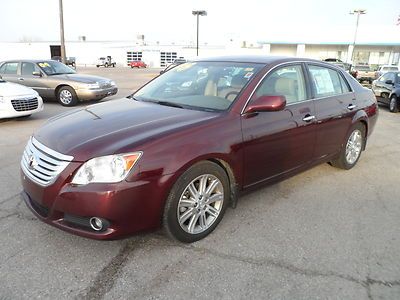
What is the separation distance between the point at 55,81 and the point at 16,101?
11.9 feet

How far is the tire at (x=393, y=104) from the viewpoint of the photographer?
11.9m

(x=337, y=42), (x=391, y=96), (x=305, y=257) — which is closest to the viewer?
(x=305, y=257)

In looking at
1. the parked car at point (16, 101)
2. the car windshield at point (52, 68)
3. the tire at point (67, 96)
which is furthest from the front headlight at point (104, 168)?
the car windshield at point (52, 68)

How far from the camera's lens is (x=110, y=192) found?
Answer: 263 centimetres

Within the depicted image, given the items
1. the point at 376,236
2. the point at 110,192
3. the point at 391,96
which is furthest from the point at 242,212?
the point at 391,96

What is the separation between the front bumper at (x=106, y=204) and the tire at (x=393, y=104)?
11.5 meters

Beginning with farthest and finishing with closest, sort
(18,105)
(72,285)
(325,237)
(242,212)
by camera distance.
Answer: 1. (18,105)
2. (242,212)
3. (325,237)
4. (72,285)

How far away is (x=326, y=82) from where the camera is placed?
184 inches

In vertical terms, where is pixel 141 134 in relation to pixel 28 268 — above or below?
above

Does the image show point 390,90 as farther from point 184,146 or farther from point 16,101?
point 184,146

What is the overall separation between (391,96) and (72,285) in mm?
12473

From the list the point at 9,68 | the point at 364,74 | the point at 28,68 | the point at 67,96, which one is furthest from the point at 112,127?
the point at 364,74

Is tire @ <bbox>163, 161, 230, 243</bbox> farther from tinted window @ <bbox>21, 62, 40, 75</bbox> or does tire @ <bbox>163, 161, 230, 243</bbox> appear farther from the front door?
tinted window @ <bbox>21, 62, 40, 75</bbox>

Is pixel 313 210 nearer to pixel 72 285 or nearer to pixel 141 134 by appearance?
pixel 141 134
